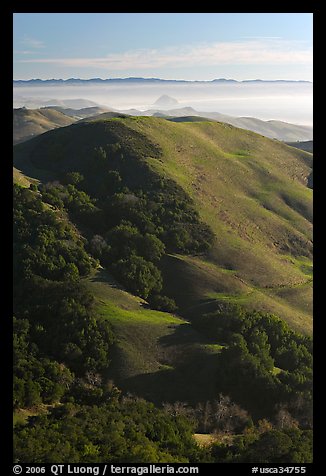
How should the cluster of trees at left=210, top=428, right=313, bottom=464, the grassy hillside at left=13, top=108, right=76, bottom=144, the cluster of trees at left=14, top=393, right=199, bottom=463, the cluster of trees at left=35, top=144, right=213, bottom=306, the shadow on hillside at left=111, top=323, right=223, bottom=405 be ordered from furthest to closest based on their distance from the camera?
the grassy hillside at left=13, top=108, right=76, bottom=144, the cluster of trees at left=35, top=144, right=213, bottom=306, the shadow on hillside at left=111, top=323, right=223, bottom=405, the cluster of trees at left=210, top=428, right=313, bottom=464, the cluster of trees at left=14, top=393, right=199, bottom=463

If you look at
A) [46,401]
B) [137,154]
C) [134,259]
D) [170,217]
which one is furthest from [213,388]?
[137,154]

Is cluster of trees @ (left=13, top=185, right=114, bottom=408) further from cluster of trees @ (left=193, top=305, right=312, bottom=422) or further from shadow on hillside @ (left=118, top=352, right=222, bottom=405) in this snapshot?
cluster of trees @ (left=193, top=305, right=312, bottom=422)

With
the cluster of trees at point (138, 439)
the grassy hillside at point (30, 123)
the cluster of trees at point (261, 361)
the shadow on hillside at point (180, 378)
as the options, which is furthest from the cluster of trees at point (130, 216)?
the grassy hillside at point (30, 123)

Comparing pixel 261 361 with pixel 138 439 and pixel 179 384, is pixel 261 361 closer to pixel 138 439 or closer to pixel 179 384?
pixel 179 384

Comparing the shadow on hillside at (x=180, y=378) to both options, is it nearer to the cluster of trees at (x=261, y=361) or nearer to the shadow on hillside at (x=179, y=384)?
the shadow on hillside at (x=179, y=384)

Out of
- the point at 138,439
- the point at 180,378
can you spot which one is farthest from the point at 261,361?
the point at 138,439

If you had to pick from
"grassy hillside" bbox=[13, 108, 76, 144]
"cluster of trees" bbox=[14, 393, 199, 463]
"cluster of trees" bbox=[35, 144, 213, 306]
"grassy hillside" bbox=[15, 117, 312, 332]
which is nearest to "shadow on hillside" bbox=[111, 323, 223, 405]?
"cluster of trees" bbox=[14, 393, 199, 463]
